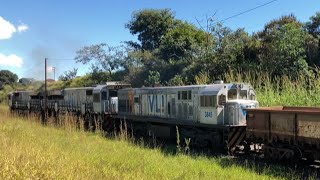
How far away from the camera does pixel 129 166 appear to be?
1066cm

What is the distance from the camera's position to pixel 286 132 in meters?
11.5

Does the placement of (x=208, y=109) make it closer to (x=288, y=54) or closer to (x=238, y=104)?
(x=238, y=104)

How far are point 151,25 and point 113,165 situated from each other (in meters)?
39.9

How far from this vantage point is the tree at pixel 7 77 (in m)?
97.2

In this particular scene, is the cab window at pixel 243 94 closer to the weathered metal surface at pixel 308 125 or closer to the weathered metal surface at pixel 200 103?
the weathered metal surface at pixel 200 103

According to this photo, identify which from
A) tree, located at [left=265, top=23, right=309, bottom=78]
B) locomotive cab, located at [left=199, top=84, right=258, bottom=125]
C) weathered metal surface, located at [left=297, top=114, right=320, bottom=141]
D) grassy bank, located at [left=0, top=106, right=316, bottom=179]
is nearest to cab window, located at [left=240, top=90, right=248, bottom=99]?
locomotive cab, located at [left=199, top=84, right=258, bottom=125]

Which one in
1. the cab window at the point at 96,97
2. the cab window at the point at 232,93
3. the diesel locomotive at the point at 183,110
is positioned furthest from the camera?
the cab window at the point at 96,97

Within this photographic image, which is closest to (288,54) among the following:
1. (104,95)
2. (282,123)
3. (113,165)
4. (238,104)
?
(238,104)

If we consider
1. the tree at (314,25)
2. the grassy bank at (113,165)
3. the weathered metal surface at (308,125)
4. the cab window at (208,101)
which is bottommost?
the grassy bank at (113,165)

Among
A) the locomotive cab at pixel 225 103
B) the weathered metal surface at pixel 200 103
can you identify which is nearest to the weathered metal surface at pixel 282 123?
the locomotive cab at pixel 225 103

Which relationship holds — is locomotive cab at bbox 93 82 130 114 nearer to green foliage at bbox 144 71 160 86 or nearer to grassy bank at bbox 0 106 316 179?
green foliage at bbox 144 71 160 86

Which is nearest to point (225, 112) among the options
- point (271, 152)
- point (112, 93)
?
point (271, 152)

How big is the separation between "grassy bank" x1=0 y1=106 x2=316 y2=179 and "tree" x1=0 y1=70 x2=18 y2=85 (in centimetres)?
8923

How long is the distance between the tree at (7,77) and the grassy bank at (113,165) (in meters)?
89.2
